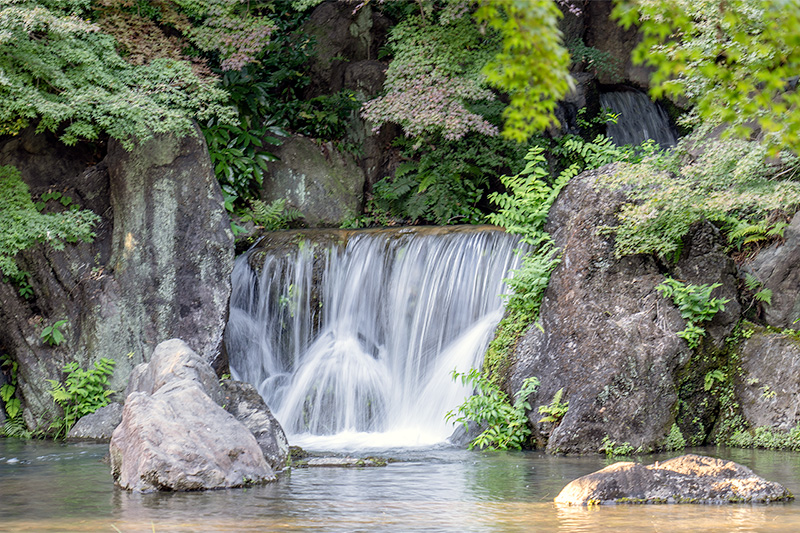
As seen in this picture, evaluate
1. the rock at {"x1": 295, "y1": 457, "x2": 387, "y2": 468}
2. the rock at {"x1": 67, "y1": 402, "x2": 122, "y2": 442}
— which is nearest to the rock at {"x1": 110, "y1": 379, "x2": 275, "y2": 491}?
the rock at {"x1": 295, "y1": 457, "x2": 387, "y2": 468}

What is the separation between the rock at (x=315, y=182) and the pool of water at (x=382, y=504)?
7.83m

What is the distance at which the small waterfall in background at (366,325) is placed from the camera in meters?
11.1

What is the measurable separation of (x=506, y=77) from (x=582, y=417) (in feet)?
21.5

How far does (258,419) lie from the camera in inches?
342

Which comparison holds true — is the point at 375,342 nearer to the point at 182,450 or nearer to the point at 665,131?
the point at 182,450

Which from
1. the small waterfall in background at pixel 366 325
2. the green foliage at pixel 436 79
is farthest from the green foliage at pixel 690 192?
the green foliage at pixel 436 79

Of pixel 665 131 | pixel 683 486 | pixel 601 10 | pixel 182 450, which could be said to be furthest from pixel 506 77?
pixel 601 10

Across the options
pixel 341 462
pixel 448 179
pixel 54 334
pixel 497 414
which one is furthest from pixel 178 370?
pixel 448 179

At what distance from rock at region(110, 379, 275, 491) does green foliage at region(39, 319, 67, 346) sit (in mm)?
4493

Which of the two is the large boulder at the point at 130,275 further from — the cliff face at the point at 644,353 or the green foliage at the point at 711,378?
the green foliage at the point at 711,378

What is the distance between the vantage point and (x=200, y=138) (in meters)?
12.3

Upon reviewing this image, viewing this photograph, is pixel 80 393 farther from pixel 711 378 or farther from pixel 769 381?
pixel 769 381

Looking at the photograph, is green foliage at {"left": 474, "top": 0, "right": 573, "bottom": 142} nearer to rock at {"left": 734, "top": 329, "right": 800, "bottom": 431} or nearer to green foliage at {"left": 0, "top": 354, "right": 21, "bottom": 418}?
rock at {"left": 734, "top": 329, "right": 800, "bottom": 431}

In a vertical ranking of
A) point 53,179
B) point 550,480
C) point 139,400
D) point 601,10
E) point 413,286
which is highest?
point 601,10
